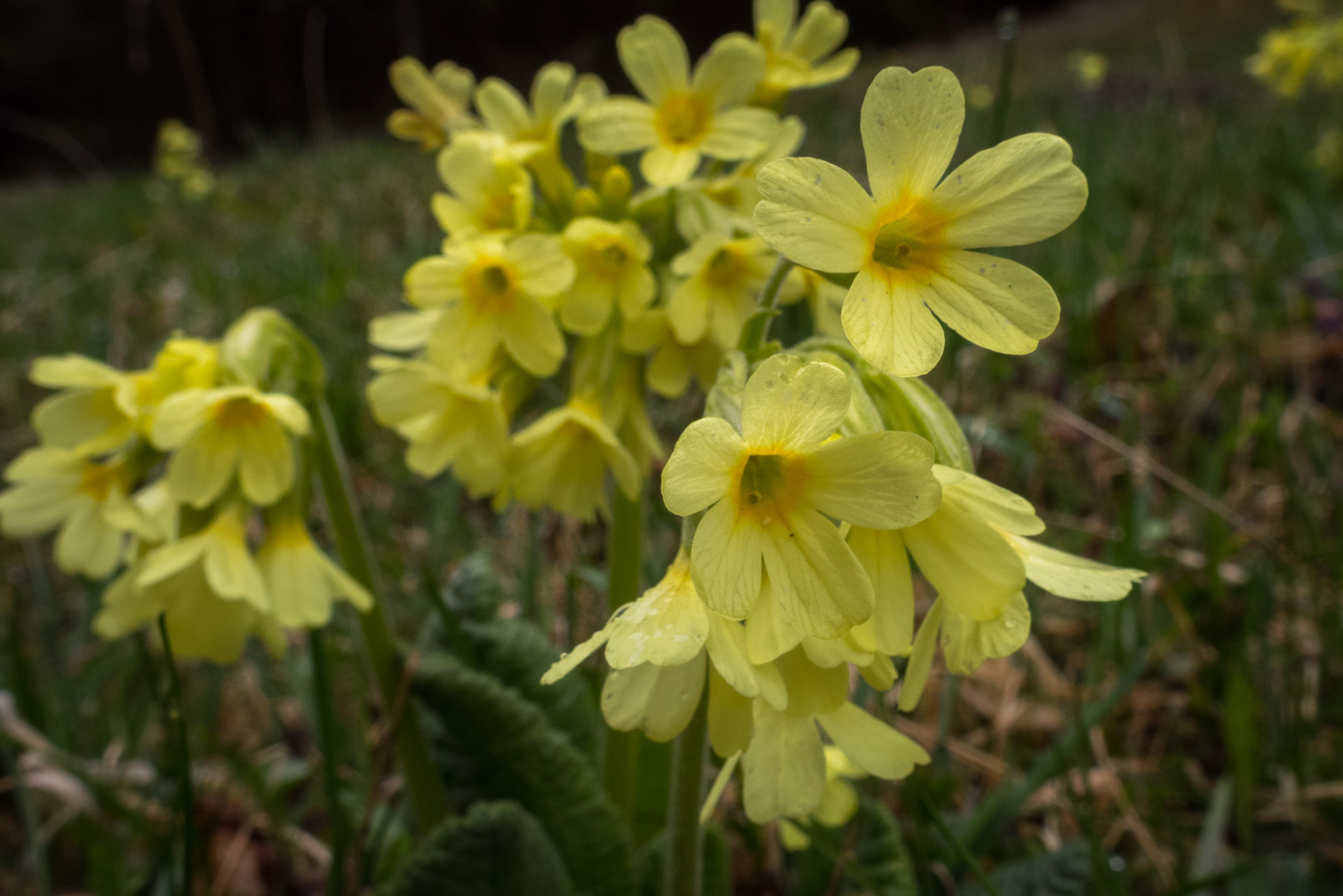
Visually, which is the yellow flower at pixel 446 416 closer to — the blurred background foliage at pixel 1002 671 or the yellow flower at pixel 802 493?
the blurred background foliage at pixel 1002 671

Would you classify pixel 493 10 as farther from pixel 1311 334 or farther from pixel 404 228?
pixel 1311 334

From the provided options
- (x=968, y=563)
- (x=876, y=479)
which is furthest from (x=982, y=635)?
(x=876, y=479)

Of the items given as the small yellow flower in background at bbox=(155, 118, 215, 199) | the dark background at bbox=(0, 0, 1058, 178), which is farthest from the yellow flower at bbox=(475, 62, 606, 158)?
the dark background at bbox=(0, 0, 1058, 178)

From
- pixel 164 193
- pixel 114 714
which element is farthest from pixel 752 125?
pixel 164 193

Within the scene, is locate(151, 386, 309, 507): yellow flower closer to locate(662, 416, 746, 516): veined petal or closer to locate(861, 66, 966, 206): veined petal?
locate(662, 416, 746, 516): veined petal

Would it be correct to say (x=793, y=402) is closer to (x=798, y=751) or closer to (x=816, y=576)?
(x=816, y=576)
